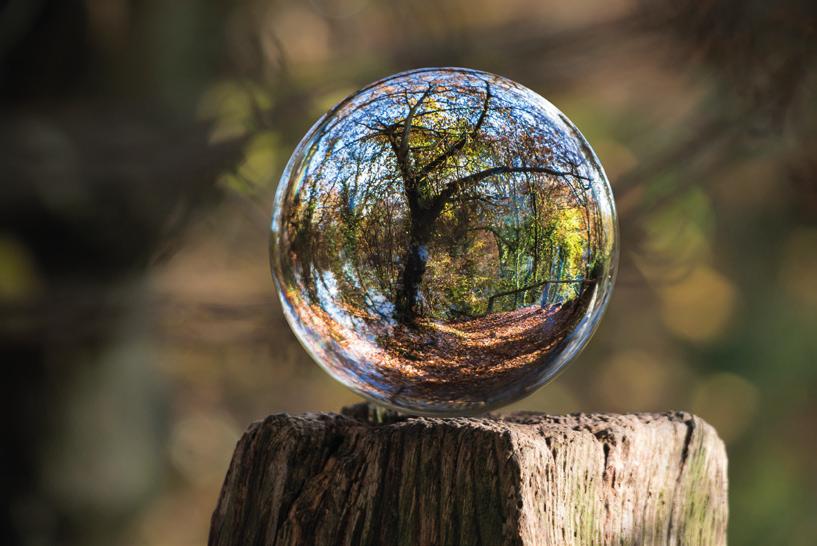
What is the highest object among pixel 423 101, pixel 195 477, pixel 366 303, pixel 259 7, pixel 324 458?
pixel 259 7

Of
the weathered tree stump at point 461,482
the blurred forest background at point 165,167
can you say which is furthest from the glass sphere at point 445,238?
the blurred forest background at point 165,167

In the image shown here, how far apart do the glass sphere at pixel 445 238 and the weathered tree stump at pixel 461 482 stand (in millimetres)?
113

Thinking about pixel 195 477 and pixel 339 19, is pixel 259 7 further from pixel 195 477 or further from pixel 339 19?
pixel 195 477

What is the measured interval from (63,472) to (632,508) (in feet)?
8.29

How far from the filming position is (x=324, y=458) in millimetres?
1518

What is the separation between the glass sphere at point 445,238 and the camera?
143cm

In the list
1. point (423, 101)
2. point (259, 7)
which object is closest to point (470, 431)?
point (423, 101)

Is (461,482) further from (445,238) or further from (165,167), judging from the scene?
(165,167)

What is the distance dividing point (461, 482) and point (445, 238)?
38 centimetres

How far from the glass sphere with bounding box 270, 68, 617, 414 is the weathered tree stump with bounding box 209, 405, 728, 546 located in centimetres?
11

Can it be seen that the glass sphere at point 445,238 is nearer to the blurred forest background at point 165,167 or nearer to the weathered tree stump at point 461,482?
the weathered tree stump at point 461,482

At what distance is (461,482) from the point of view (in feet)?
4.50

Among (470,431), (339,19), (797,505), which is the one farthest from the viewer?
(339,19)

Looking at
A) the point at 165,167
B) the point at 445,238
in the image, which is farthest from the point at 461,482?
the point at 165,167
